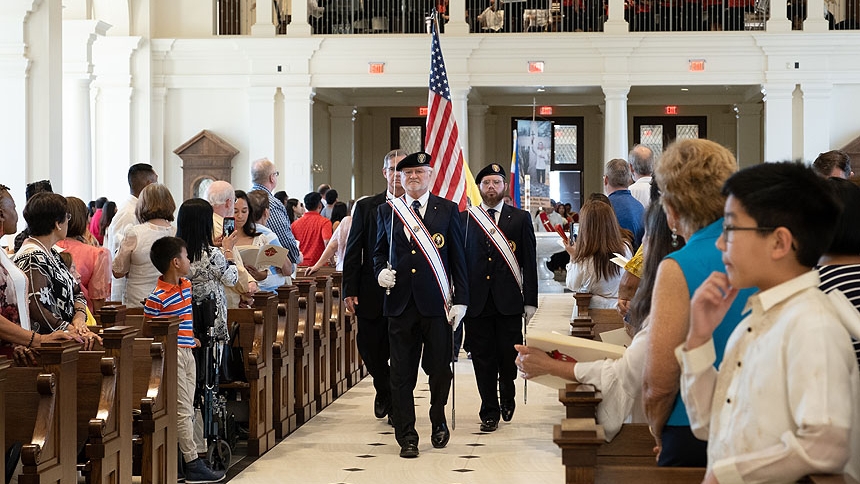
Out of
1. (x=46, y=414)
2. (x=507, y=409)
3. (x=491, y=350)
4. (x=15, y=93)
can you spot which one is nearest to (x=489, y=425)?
(x=507, y=409)

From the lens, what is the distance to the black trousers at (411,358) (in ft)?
23.2

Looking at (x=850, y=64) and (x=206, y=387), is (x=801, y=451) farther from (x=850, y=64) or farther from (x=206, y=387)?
(x=850, y=64)

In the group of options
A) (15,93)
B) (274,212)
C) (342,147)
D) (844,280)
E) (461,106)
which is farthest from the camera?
(342,147)

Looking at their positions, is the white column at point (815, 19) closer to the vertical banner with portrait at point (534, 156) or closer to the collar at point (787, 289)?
the vertical banner with portrait at point (534, 156)

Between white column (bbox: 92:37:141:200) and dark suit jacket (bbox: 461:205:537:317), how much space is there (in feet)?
44.6

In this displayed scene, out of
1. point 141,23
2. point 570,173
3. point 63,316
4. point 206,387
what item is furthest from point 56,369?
point 570,173

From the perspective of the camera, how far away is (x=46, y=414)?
454 cm

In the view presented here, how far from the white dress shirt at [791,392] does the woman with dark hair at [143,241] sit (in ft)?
16.6

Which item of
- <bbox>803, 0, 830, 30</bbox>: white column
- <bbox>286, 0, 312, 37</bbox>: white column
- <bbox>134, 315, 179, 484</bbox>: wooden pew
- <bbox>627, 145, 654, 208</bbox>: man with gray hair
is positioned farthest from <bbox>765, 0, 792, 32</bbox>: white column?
<bbox>134, 315, 179, 484</bbox>: wooden pew

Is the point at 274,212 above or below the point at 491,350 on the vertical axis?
above

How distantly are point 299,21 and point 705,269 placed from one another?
18186 mm

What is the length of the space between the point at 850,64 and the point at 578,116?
28.3 feet

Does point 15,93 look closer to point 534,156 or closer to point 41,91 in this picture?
point 41,91

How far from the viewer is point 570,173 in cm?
2748
